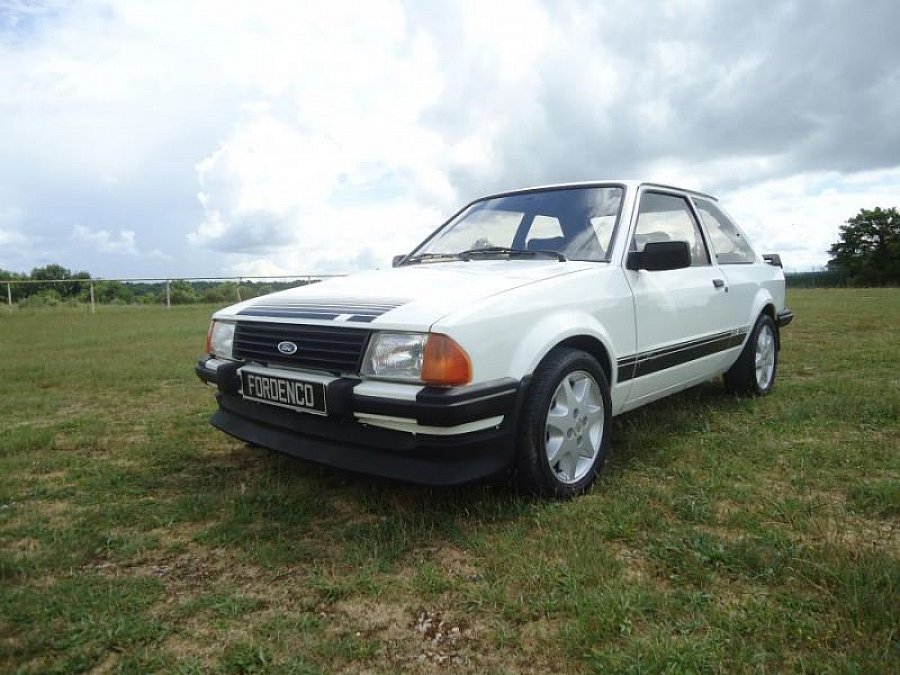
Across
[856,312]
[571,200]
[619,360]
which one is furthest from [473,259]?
[856,312]

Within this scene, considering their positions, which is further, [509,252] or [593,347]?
[509,252]

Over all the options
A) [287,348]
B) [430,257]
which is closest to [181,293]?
[430,257]

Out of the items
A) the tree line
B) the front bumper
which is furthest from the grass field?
the tree line

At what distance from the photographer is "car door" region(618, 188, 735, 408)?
325cm

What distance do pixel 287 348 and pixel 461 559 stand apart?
1.16 m

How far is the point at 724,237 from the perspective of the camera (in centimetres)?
443

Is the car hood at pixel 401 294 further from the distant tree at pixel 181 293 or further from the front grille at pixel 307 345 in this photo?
the distant tree at pixel 181 293

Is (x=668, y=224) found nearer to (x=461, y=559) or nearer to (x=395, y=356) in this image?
(x=395, y=356)

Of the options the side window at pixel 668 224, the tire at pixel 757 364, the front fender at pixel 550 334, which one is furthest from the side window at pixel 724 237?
the front fender at pixel 550 334

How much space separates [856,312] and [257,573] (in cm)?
1336

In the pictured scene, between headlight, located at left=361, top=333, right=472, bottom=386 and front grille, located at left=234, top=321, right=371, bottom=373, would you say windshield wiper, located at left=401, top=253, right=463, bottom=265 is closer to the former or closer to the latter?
front grille, located at left=234, top=321, right=371, bottom=373

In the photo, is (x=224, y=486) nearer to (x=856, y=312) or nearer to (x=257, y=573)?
(x=257, y=573)

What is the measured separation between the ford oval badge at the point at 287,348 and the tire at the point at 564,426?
3.37 feet

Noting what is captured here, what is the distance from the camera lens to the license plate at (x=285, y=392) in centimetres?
244
